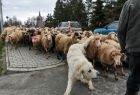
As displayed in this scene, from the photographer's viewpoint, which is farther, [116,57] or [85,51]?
[85,51]

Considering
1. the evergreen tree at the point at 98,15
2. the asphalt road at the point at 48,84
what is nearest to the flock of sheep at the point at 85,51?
the asphalt road at the point at 48,84

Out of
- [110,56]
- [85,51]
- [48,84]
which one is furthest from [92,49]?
[48,84]

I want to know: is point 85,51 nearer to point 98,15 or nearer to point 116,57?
point 116,57

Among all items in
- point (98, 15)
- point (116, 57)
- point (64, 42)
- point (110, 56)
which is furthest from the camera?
point (98, 15)

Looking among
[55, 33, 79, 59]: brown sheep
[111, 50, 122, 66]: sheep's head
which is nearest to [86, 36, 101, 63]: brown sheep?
[111, 50, 122, 66]: sheep's head

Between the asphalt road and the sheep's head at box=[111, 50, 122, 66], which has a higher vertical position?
the sheep's head at box=[111, 50, 122, 66]

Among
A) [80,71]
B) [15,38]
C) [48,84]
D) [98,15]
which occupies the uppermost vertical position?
[98,15]

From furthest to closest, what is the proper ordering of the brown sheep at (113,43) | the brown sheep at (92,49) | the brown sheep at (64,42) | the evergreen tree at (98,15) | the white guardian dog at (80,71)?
the evergreen tree at (98,15)
the brown sheep at (64,42)
the brown sheep at (92,49)
the brown sheep at (113,43)
the white guardian dog at (80,71)

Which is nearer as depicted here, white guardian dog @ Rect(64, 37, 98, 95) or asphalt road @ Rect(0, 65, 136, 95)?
white guardian dog @ Rect(64, 37, 98, 95)

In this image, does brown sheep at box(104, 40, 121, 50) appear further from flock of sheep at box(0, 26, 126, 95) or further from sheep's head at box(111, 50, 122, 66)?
sheep's head at box(111, 50, 122, 66)

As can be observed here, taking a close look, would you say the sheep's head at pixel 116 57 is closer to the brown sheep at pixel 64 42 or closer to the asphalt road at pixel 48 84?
the asphalt road at pixel 48 84

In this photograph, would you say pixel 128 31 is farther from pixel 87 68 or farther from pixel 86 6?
pixel 86 6

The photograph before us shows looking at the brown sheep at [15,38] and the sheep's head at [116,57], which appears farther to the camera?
the brown sheep at [15,38]

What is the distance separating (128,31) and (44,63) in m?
7.92
